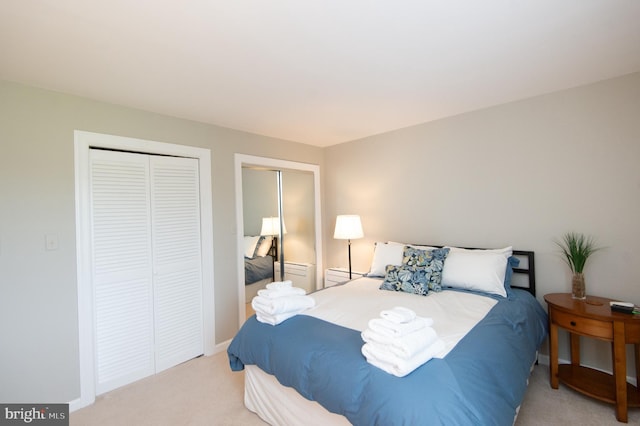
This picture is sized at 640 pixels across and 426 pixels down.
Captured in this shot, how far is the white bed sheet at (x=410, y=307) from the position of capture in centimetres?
182

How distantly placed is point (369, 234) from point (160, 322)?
8.23ft

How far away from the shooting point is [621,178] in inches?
88.9

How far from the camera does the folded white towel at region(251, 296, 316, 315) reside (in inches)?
77.3

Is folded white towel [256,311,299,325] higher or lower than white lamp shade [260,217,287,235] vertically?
lower

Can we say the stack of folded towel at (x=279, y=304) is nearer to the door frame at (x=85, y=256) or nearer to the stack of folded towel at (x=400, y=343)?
the stack of folded towel at (x=400, y=343)

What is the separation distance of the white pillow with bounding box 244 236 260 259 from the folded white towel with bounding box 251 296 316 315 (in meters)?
1.40

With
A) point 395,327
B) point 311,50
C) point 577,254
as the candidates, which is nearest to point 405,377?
point 395,327

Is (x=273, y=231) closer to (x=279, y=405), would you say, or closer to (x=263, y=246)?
(x=263, y=246)

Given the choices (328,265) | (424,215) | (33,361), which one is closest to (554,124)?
(424,215)

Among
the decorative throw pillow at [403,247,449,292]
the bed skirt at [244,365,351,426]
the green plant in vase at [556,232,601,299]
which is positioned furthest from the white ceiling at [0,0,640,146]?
the bed skirt at [244,365,351,426]

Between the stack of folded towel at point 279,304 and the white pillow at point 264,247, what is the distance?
157 cm

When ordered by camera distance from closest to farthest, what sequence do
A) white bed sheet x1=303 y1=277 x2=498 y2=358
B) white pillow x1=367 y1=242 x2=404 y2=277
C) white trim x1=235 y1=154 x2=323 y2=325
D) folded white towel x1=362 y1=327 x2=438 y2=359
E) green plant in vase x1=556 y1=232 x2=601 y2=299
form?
folded white towel x1=362 y1=327 x2=438 y2=359 → white bed sheet x1=303 y1=277 x2=498 y2=358 → green plant in vase x1=556 y1=232 x2=601 y2=299 → white pillow x1=367 y1=242 x2=404 y2=277 → white trim x1=235 y1=154 x2=323 y2=325

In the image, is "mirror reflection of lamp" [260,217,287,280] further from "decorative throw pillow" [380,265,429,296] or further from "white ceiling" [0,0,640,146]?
"decorative throw pillow" [380,265,429,296]

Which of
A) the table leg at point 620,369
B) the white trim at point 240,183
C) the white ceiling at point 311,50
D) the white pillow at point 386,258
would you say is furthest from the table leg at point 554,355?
the white trim at point 240,183
